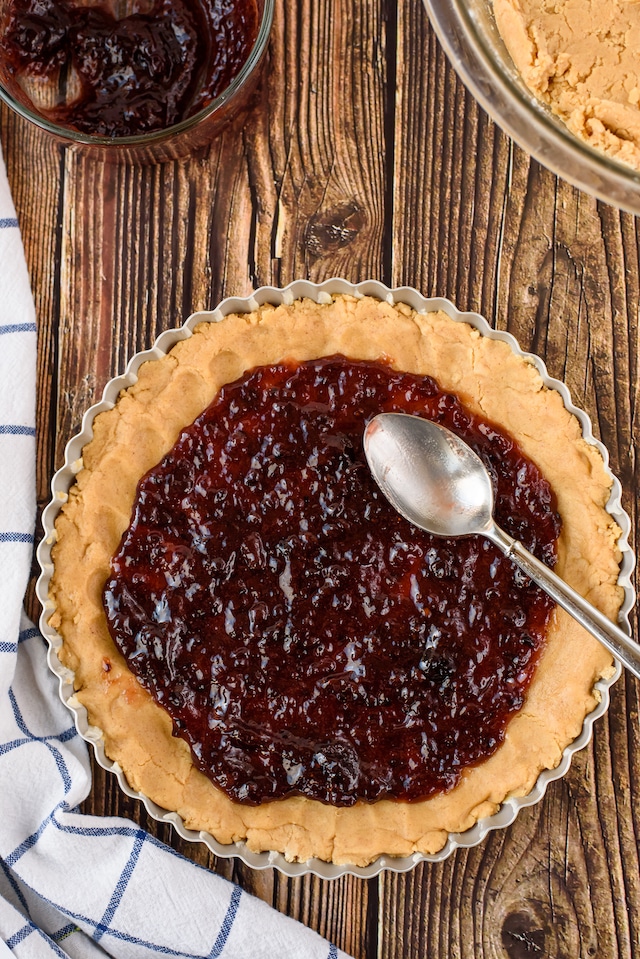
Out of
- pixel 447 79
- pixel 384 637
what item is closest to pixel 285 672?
pixel 384 637

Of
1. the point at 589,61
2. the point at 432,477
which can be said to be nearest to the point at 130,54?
the point at 589,61

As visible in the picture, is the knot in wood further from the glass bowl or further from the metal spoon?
the metal spoon

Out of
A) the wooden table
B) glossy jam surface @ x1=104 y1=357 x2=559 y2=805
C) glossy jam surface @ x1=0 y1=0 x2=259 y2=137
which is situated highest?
glossy jam surface @ x1=0 y1=0 x2=259 y2=137

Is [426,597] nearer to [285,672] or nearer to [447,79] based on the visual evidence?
[285,672]

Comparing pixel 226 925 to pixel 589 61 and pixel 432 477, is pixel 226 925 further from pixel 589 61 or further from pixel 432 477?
pixel 589 61

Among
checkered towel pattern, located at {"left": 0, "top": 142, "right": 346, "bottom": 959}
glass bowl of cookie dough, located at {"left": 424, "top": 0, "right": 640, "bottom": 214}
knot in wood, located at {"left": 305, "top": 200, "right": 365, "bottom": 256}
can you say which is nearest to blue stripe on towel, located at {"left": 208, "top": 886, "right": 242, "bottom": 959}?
checkered towel pattern, located at {"left": 0, "top": 142, "right": 346, "bottom": 959}

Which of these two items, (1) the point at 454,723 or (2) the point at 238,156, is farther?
(2) the point at 238,156
